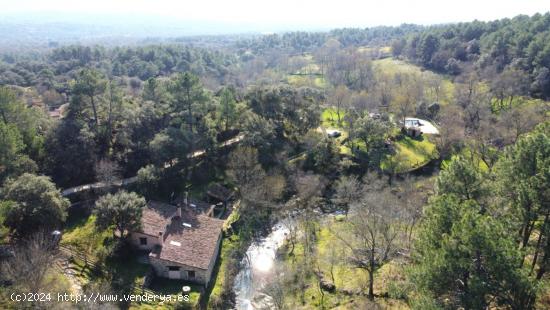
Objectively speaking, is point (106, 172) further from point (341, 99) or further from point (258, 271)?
point (341, 99)

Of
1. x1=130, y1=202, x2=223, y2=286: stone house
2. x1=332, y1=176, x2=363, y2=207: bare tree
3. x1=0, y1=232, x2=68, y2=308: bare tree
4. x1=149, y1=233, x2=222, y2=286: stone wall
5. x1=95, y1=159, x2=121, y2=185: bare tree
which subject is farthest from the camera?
x1=332, y1=176, x2=363, y2=207: bare tree

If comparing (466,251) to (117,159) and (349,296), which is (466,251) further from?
(117,159)

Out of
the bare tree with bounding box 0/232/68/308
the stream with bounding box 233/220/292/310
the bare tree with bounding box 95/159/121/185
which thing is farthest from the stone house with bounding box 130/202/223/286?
the bare tree with bounding box 0/232/68/308

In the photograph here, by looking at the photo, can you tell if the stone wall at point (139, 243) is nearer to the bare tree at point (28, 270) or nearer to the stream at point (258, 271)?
the bare tree at point (28, 270)

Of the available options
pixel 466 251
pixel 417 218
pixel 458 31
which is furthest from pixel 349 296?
pixel 458 31

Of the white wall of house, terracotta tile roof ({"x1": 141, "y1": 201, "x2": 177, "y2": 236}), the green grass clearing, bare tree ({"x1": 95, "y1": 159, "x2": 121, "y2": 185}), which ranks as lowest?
the white wall of house

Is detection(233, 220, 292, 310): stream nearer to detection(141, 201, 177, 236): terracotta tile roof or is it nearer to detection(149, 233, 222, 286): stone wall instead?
detection(149, 233, 222, 286): stone wall

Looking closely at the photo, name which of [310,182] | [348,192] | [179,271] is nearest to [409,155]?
[348,192]
